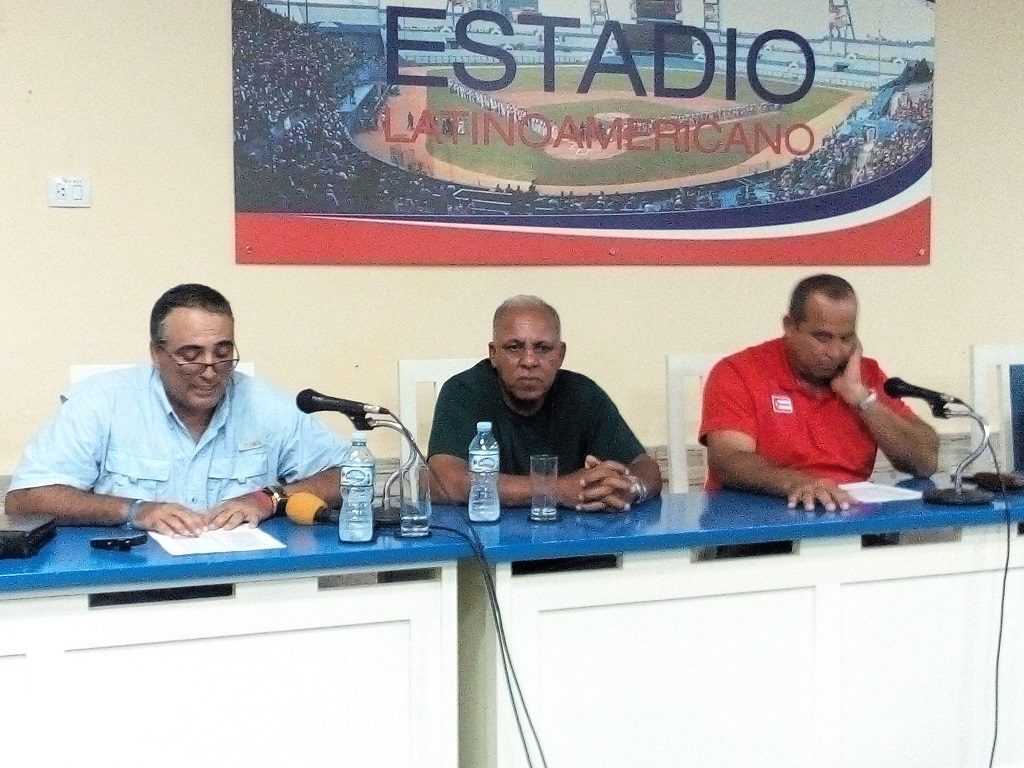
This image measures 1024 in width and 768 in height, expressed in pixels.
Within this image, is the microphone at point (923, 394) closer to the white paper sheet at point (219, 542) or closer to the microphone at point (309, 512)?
the microphone at point (309, 512)

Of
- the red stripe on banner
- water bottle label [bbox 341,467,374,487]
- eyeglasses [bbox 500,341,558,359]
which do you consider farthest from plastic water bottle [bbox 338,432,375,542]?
the red stripe on banner

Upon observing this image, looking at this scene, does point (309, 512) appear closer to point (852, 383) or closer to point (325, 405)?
point (325, 405)

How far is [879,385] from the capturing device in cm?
298

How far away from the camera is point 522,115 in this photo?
3416 millimetres

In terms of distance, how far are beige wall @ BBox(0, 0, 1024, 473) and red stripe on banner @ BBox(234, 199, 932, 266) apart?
0.04 m

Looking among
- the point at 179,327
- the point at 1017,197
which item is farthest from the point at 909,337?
the point at 179,327

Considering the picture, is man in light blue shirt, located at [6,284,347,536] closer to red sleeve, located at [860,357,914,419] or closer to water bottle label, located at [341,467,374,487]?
water bottle label, located at [341,467,374,487]

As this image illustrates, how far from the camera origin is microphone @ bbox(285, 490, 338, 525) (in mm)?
2195

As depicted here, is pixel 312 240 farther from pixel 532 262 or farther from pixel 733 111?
pixel 733 111

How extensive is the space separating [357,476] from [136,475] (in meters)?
0.66

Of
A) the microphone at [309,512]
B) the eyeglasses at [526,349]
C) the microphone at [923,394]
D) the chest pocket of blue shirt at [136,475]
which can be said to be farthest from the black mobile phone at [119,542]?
the microphone at [923,394]

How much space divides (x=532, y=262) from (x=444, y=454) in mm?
1082

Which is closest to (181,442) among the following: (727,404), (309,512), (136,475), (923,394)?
(136,475)

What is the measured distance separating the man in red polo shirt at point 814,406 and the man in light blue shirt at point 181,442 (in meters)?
1.00
